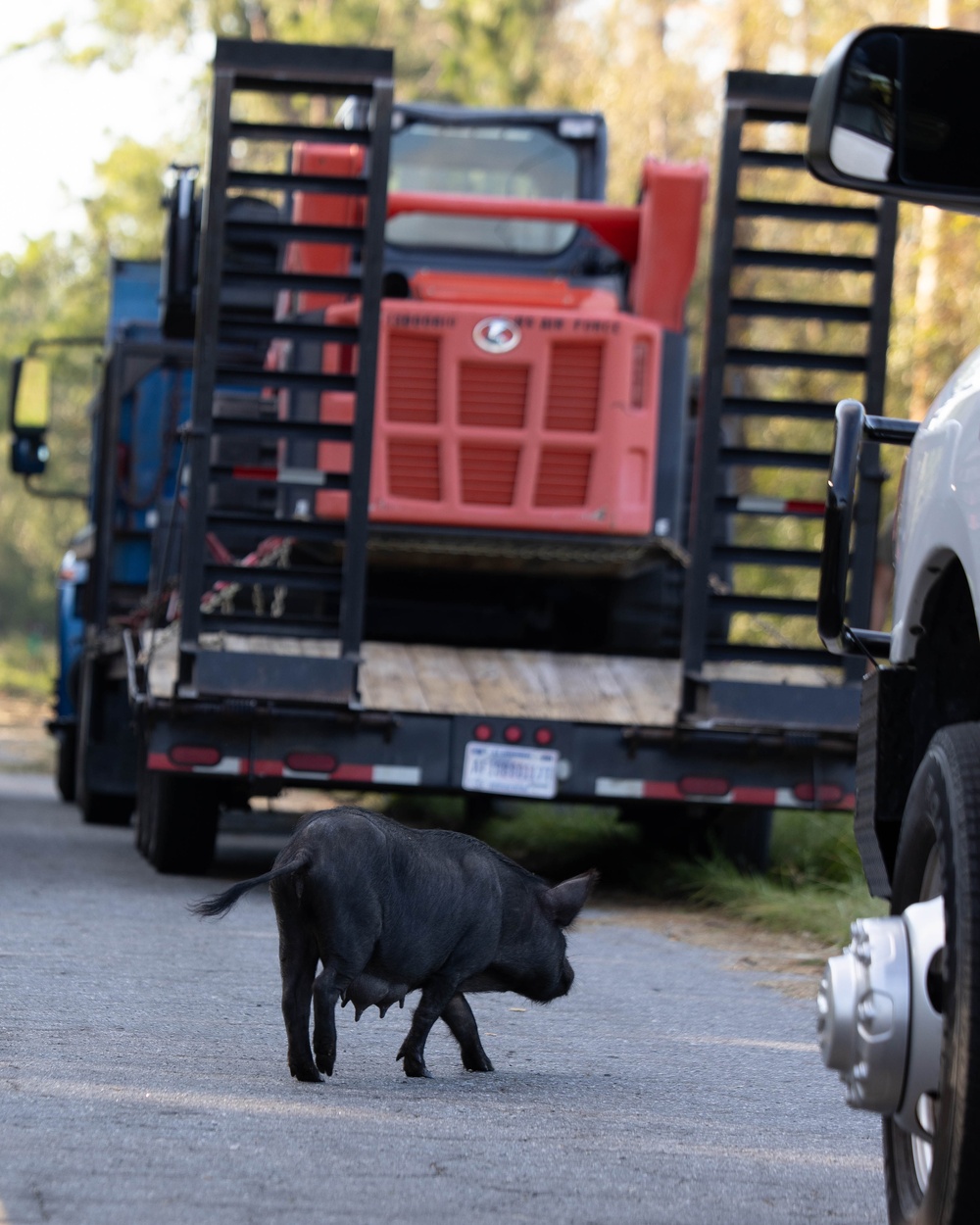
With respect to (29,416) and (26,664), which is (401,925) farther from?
(26,664)

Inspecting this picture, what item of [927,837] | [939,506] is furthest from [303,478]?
[927,837]

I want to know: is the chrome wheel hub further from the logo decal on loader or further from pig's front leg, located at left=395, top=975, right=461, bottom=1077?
the logo decal on loader

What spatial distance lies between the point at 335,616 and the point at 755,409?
235 centimetres

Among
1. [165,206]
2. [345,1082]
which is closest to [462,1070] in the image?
[345,1082]

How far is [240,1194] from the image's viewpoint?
4.07 metres

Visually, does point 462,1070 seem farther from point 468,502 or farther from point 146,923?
point 468,502

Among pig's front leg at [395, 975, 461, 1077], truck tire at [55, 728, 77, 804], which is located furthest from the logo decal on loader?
truck tire at [55, 728, 77, 804]

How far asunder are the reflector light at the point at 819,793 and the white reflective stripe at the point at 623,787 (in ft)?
2.43

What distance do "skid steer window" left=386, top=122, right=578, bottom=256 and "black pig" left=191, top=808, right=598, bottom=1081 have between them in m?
6.89

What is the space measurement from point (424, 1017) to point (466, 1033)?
18cm

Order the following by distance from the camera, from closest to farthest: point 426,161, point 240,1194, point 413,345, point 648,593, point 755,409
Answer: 1. point 240,1194
2. point 755,409
3. point 413,345
4. point 648,593
5. point 426,161

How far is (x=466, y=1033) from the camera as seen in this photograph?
19.0 ft

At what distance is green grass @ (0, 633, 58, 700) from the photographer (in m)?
45.0

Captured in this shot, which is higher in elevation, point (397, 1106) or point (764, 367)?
point (764, 367)
